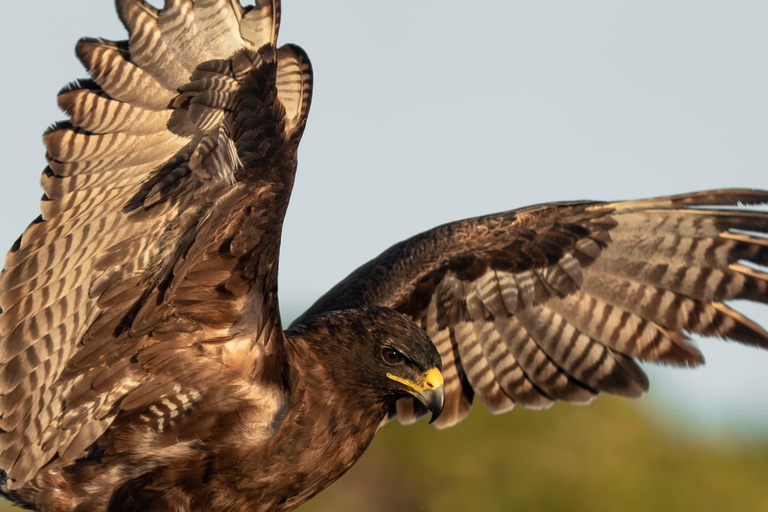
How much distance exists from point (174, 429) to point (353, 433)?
1.05 meters

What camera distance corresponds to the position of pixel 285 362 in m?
6.76

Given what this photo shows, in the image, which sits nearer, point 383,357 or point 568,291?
point 383,357

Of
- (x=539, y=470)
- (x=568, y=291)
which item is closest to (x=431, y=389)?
(x=568, y=291)

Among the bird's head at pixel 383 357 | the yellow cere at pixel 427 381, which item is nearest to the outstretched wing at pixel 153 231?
the bird's head at pixel 383 357

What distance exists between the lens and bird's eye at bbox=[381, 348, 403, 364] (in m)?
6.89

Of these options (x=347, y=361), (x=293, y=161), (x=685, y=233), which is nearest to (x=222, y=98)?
(x=293, y=161)

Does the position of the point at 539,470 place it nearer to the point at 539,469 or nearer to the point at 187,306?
the point at 539,469

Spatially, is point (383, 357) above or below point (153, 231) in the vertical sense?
below

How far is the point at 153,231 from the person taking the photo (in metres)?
6.03

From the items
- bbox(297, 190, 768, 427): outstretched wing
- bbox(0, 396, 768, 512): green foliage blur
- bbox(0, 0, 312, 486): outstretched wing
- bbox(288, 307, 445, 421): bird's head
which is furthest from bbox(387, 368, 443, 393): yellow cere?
bbox(0, 396, 768, 512): green foliage blur

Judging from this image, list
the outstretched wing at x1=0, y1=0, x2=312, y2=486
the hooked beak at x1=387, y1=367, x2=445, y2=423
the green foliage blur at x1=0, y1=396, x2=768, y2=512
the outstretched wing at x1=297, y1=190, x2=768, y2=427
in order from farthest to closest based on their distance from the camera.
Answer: the green foliage blur at x1=0, y1=396, x2=768, y2=512
the outstretched wing at x1=297, y1=190, x2=768, y2=427
the hooked beak at x1=387, y1=367, x2=445, y2=423
the outstretched wing at x1=0, y1=0, x2=312, y2=486

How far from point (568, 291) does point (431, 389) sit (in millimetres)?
2247

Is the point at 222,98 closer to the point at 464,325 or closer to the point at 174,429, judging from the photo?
the point at 174,429

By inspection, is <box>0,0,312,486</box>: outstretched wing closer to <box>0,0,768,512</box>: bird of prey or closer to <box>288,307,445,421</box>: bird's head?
<box>0,0,768,512</box>: bird of prey
